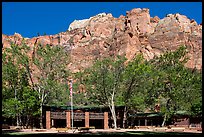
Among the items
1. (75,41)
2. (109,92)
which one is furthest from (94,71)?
(75,41)

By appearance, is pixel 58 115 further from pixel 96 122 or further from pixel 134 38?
pixel 134 38

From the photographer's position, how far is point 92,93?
1725 inches

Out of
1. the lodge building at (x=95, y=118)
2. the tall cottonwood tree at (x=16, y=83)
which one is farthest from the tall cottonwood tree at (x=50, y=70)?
the lodge building at (x=95, y=118)

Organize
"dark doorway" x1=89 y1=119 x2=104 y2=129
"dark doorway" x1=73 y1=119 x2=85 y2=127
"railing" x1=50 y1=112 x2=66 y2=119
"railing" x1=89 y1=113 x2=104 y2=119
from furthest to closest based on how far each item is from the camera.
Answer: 1. "dark doorway" x1=89 y1=119 x2=104 y2=129
2. "dark doorway" x1=73 y1=119 x2=85 y2=127
3. "railing" x1=89 y1=113 x2=104 y2=119
4. "railing" x1=50 y1=112 x2=66 y2=119

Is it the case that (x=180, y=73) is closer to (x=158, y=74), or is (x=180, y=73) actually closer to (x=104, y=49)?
(x=158, y=74)

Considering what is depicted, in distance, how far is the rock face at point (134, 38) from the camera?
393 feet

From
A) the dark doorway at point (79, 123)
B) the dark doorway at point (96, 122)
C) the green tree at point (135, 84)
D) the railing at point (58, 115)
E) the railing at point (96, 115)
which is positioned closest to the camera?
the green tree at point (135, 84)

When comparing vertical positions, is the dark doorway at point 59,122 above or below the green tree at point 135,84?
below

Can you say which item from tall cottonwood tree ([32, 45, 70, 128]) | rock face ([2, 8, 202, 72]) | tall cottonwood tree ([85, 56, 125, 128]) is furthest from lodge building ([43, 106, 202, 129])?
rock face ([2, 8, 202, 72])

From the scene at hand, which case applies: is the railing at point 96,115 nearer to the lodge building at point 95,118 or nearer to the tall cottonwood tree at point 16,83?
the lodge building at point 95,118

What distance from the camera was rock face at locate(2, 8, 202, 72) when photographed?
119875mm

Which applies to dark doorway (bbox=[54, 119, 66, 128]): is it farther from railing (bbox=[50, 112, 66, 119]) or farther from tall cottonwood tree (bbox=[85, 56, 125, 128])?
tall cottonwood tree (bbox=[85, 56, 125, 128])

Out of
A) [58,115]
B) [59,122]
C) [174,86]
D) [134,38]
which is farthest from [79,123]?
[134,38]

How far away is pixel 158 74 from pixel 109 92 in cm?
711
